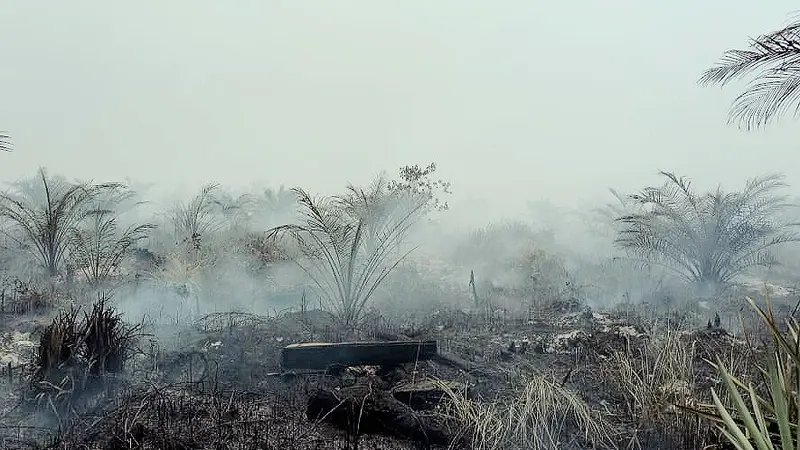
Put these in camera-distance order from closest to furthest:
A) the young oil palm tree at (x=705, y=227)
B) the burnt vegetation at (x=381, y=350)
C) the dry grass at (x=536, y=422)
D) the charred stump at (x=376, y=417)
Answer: the dry grass at (x=536, y=422)
the burnt vegetation at (x=381, y=350)
the charred stump at (x=376, y=417)
the young oil palm tree at (x=705, y=227)

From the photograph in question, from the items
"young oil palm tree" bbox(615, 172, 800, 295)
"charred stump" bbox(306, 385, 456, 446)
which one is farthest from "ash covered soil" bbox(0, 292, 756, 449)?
"young oil palm tree" bbox(615, 172, 800, 295)

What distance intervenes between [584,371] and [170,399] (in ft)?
14.7

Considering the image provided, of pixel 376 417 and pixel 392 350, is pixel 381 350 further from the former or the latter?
pixel 376 417

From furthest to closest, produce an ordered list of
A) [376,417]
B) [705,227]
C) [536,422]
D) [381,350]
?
[705,227] → [381,350] → [376,417] → [536,422]

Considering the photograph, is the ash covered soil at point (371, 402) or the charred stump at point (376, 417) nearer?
the ash covered soil at point (371, 402)

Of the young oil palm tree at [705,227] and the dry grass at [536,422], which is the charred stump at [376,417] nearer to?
the dry grass at [536,422]

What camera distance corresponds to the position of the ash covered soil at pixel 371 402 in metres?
4.93

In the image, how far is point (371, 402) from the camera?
5480mm

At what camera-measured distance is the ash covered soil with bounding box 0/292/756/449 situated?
16.2 feet

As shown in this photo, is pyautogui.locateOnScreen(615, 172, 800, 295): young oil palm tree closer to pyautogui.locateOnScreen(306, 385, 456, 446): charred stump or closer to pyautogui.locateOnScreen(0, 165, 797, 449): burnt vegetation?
pyautogui.locateOnScreen(0, 165, 797, 449): burnt vegetation

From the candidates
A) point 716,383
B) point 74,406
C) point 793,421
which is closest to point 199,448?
point 74,406

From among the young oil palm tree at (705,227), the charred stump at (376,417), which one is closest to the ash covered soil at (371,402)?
the charred stump at (376,417)

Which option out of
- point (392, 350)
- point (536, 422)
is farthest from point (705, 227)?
point (536, 422)

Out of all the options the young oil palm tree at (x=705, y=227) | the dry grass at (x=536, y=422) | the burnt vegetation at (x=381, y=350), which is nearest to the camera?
the dry grass at (x=536, y=422)
